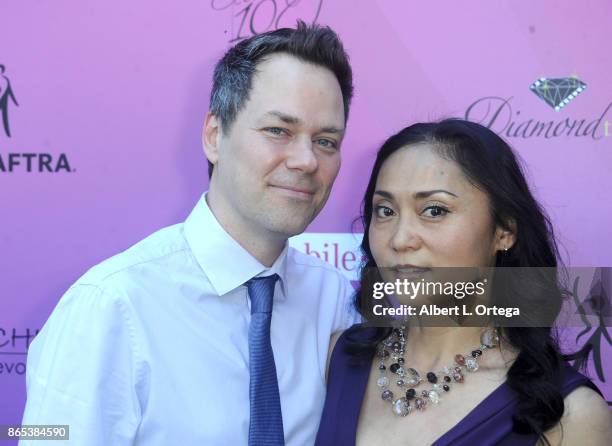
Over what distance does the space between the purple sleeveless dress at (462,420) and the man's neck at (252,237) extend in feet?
1.03

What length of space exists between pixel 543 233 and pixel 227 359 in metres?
0.75

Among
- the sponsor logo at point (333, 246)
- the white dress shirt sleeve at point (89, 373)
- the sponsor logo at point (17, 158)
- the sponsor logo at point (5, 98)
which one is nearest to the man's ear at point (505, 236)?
the sponsor logo at point (333, 246)

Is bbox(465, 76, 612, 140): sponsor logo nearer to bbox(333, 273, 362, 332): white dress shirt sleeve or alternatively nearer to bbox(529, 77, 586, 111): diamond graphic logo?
bbox(529, 77, 586, 111): diamond graphic logo

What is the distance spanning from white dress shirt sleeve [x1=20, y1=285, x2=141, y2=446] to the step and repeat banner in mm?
774

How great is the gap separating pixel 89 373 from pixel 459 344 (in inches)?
30.8

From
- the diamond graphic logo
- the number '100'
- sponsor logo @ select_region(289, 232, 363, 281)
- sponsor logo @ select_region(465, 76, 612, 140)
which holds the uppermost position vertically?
the number '100'

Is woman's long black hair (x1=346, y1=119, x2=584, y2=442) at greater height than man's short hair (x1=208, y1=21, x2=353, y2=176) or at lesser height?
lesser

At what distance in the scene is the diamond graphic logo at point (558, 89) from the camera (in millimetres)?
1962

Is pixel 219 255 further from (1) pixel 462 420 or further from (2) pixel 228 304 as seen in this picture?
(1) pixel 462 420

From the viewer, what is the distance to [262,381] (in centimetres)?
135

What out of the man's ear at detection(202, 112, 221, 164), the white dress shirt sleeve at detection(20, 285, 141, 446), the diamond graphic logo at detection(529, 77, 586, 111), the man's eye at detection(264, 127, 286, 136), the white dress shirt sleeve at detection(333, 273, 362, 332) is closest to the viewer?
the white dress shirt sleeve at detection(20, 285, 141, 446)

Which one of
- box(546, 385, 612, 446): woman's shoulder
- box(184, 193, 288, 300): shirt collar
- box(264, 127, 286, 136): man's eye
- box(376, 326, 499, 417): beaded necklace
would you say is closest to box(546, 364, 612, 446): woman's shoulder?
box(546, 385, 612, 446): woman's shoulder

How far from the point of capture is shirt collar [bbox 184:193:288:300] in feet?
4.65

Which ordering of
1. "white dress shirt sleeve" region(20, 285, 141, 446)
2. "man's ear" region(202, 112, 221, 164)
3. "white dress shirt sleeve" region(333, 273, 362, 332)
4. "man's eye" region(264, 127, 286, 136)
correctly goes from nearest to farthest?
"white dress shirt sleeve" region(20, 285, 141, 446), "man's eye" region(264, 127, 286, 136), "man's ear" region(202, 112, 221, 164), "white dress shirt sleeve" region(333, 273, 362, 332)
